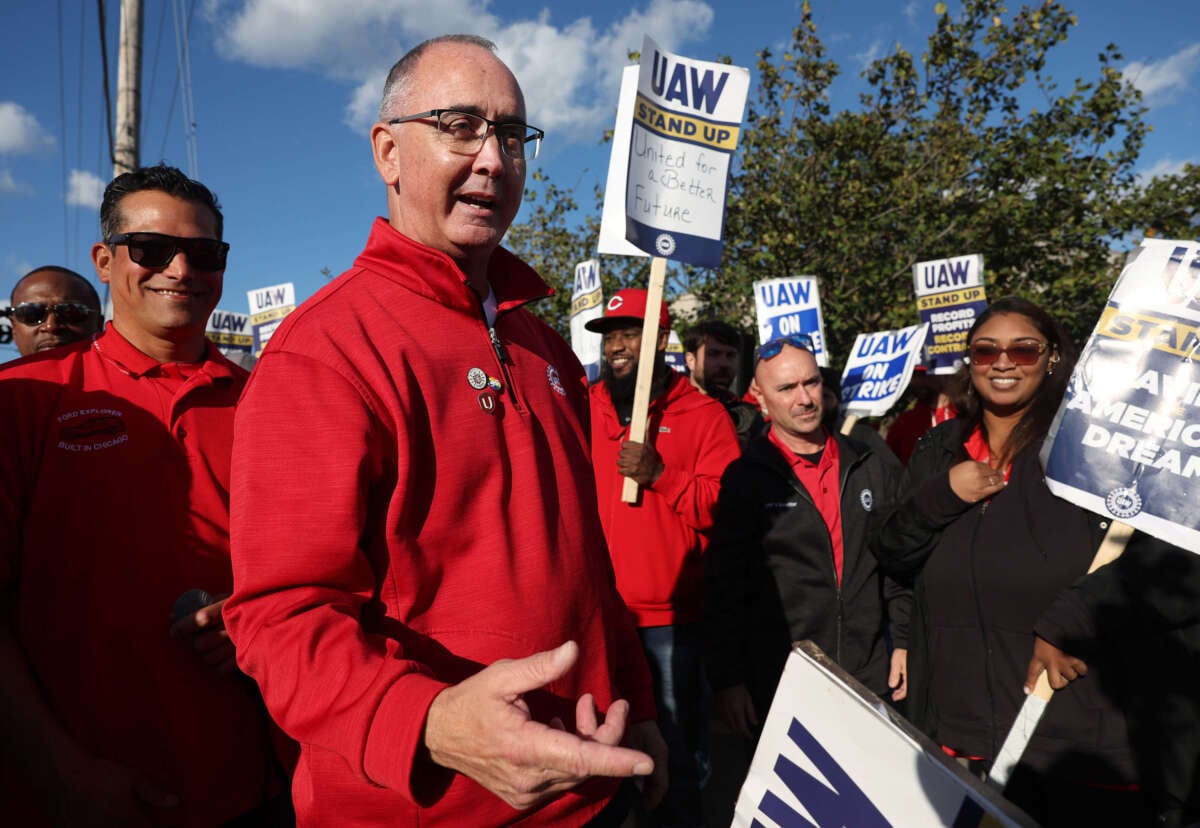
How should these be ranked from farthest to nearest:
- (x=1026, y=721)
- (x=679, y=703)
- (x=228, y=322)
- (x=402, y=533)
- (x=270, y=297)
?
(x=228, y=322)
(x=270, y=297)
(x=679, y=703)
(x=1026, y=721)
(x=402, y=533)

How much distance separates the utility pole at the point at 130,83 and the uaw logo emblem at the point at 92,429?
7.83 m

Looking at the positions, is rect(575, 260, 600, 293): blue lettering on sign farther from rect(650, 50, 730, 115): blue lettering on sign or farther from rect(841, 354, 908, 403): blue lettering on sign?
rect(650, 50, 730, 115): blue lettering on sign

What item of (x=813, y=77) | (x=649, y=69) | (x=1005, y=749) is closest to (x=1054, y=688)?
(x=1005, y=749)

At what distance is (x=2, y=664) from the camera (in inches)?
71.9

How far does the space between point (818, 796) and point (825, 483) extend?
222 centimetres

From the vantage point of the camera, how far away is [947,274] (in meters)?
7.90

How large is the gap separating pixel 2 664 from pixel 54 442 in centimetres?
→ 51

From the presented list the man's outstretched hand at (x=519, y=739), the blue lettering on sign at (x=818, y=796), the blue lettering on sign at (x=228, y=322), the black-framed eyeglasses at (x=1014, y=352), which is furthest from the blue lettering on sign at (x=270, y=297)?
the man's outstretched hand at (x=519, y=739)

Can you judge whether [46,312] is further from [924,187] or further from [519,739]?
[924,187]

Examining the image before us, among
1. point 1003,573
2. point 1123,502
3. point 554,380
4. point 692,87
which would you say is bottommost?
Result: point 1003,573

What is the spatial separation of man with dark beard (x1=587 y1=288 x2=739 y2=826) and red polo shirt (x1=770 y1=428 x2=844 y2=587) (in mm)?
497

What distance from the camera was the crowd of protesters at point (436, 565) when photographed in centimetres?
119

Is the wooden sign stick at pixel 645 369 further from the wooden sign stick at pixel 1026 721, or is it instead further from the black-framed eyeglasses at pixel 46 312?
the black-framed eyeglasses at pixel 46 312

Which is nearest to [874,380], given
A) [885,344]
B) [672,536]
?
[885,344]
